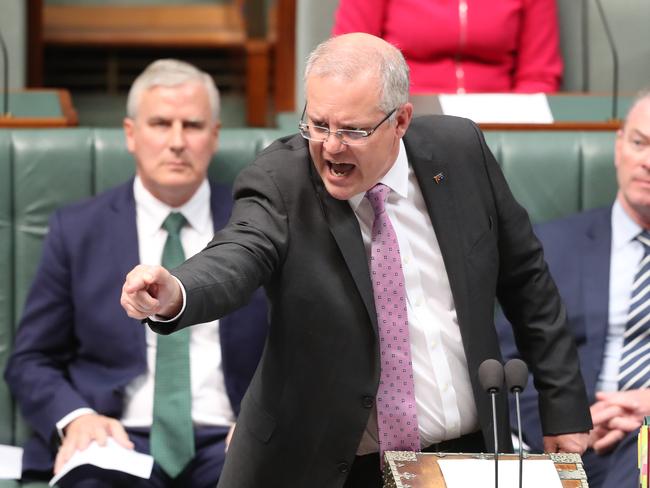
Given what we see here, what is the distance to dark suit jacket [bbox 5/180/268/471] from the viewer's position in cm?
Result: 291

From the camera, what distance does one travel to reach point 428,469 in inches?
76.5

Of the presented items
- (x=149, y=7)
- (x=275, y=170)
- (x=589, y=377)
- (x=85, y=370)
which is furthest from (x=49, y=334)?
(x=149, y=7)

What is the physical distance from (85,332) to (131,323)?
0.12 meters

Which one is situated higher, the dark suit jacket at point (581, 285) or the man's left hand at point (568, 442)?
the dark suit jacket at point (581, 285)

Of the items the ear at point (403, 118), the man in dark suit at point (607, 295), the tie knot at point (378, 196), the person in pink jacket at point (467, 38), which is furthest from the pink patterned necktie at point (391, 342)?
the person in pink jacket at point (467, 38)

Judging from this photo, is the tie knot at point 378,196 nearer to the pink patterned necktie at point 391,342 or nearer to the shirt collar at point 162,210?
the pink patterned necktie at point 391,342

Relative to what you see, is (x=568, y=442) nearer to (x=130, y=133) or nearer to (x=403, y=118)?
(x=403, y=118)

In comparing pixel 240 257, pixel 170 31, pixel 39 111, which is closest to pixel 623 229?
pixel 240 257

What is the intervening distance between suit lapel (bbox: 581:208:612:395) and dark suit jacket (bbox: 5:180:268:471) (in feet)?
2.51

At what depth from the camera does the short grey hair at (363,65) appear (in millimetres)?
2014

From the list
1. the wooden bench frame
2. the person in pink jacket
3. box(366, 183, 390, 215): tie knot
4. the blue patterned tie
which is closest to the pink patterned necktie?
box(366, 183, 390, 215): tie knot

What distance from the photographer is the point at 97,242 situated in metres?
2.99

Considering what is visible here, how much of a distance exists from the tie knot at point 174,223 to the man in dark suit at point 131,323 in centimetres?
1

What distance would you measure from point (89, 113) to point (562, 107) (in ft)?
10.2
